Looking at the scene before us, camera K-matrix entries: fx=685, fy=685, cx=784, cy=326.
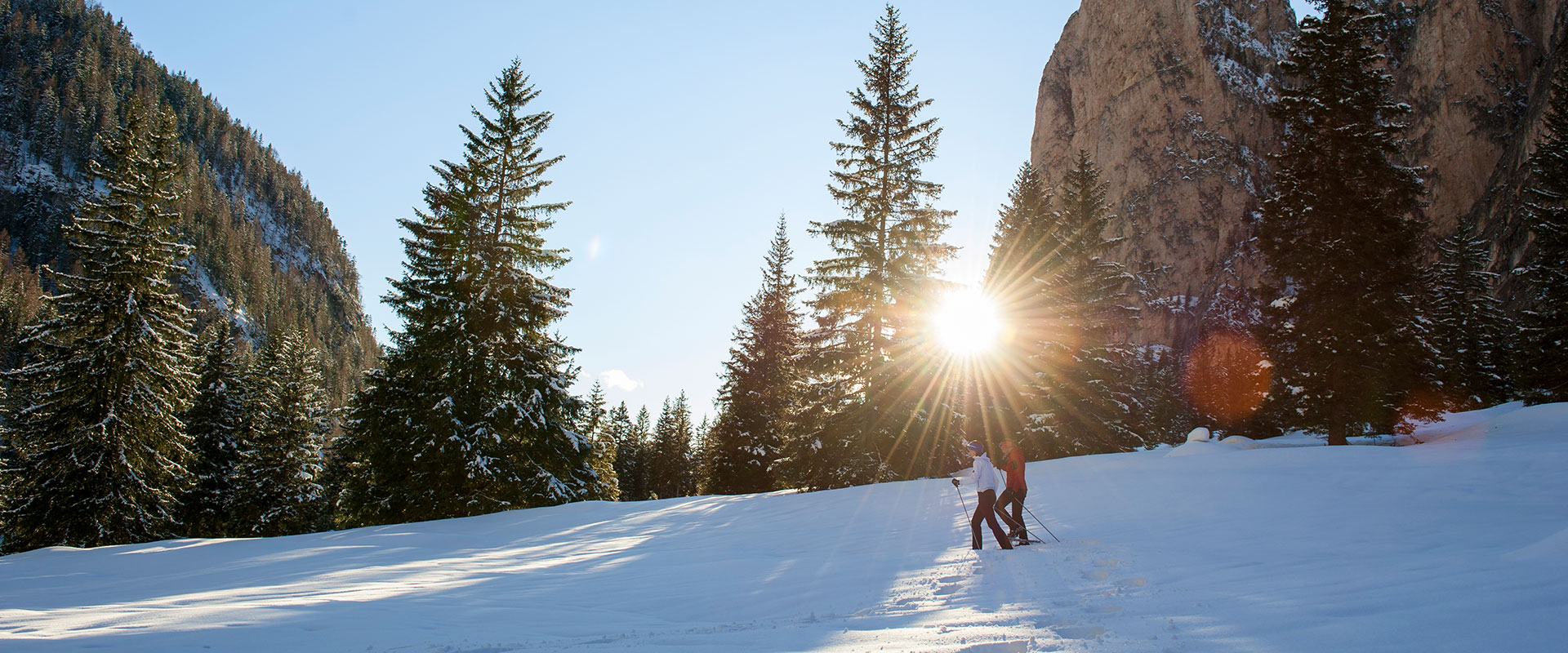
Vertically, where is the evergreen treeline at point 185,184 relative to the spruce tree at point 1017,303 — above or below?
above

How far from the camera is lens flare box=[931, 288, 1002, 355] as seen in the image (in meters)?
22.3

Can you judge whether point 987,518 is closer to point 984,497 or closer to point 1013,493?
point 984,497

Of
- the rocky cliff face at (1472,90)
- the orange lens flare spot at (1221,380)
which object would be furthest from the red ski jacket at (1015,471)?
the rocky cliff face at (1472,90)

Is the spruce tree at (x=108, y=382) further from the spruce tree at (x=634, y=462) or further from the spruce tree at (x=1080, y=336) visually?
the spruce tree at (x=634, y=462)

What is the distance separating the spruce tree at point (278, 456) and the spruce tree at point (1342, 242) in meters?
39.7

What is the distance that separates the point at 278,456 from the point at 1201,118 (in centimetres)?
10574

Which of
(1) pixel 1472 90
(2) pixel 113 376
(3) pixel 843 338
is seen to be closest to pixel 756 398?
(3) pixel 843 338

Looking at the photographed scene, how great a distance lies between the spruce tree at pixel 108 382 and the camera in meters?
19.5

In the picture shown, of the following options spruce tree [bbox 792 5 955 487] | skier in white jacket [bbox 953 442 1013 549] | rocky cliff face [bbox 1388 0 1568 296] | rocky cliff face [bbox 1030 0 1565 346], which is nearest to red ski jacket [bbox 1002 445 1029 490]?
skier in white jacket [bbox 953 442 1013 549]

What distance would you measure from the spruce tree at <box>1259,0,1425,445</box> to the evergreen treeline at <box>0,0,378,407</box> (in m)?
123

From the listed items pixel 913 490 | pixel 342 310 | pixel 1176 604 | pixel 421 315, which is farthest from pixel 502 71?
pixel 342 310

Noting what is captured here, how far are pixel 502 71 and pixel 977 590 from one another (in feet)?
70.9

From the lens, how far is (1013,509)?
10453mm

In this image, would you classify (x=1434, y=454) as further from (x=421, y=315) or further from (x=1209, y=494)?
(x=421, y=315)
